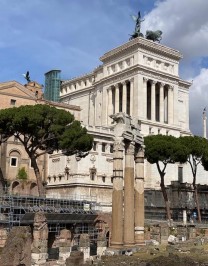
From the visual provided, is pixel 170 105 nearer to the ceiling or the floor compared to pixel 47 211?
nearer to the ceiling

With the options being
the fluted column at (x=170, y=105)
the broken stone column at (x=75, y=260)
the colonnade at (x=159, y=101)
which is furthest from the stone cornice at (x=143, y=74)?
the broken stone column at (x=75, y=260)

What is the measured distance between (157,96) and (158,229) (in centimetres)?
2832

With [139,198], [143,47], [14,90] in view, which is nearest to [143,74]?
[143,47]

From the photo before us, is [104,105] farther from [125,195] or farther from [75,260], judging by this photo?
[75,260]

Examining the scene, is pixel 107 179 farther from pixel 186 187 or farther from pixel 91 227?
pixel 91 227

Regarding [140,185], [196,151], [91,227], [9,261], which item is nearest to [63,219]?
[91,227]

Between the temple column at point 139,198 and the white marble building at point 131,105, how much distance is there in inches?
873

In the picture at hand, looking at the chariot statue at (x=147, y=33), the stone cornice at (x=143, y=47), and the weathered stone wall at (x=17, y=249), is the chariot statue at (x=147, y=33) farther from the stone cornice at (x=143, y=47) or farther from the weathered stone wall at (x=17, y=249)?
the weathered stone wall at (x=17, y=249)

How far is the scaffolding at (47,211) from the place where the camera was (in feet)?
81.8

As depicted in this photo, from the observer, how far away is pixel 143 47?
50594 millimetres

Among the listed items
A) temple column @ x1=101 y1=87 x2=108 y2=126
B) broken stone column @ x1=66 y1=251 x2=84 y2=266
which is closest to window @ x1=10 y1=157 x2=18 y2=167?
temple column @ x1=101 y1=87 x2=108 y2=126

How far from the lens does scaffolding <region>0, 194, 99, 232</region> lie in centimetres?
2494

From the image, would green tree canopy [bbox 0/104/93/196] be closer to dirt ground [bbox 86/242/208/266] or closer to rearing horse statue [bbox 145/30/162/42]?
dirt ground [bbox 86/242/208/266]

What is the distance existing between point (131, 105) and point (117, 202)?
107ft
